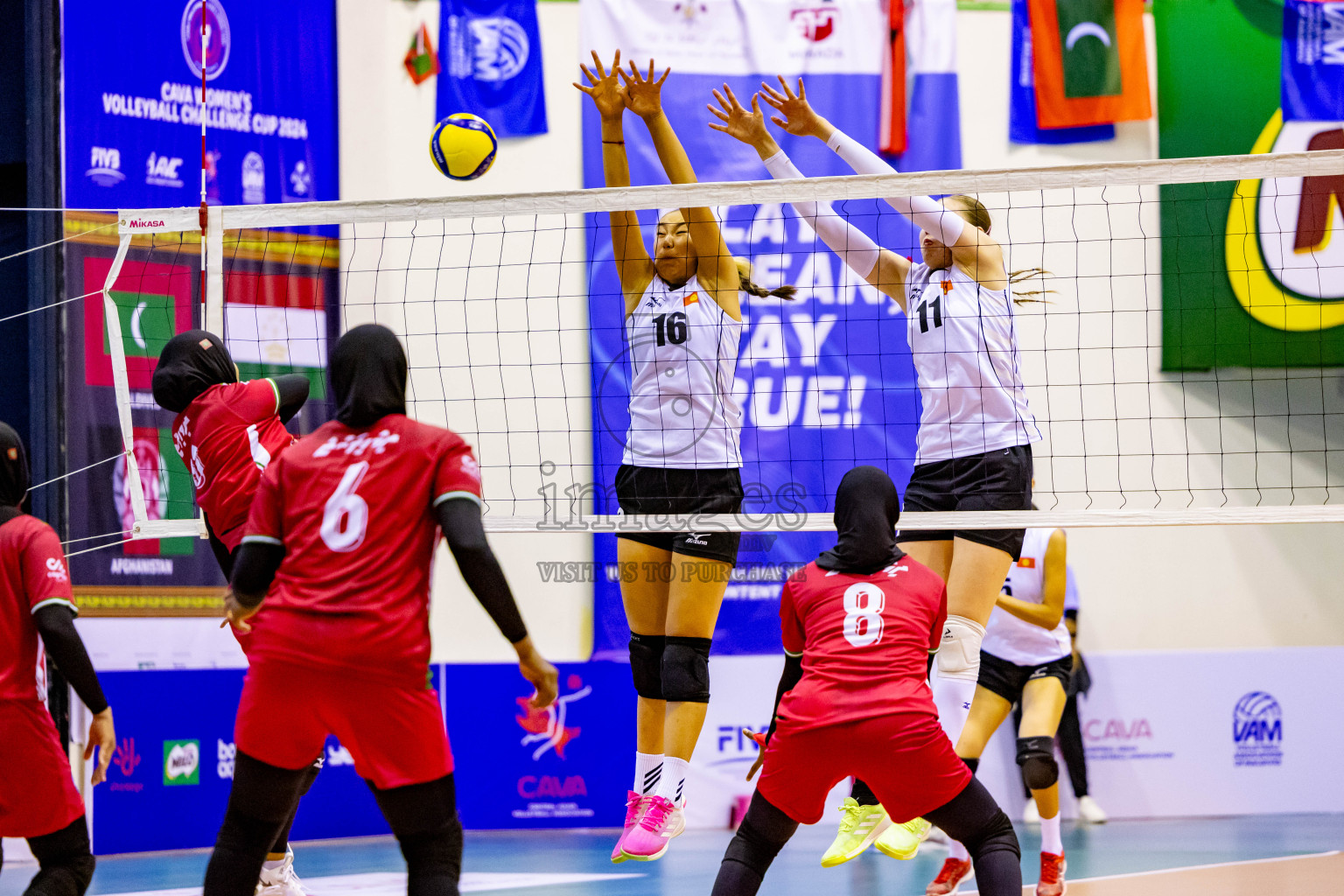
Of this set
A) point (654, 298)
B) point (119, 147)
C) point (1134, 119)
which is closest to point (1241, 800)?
point (1134, 119)

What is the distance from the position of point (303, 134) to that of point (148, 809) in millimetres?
4170

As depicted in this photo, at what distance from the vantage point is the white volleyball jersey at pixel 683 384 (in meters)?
4.93

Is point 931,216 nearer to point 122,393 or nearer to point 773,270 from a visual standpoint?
point 122,393

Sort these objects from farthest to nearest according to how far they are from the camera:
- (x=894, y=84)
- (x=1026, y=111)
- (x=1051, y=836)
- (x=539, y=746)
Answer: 1. (x=1026, y=111)
2. (x=894, y=84)
3. (x=539, y=746)
4. (x=1051, y=836)

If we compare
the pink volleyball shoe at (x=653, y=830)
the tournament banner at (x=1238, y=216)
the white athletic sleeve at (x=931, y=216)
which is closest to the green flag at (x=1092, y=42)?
the tournament banner at (x=1238, y=216)

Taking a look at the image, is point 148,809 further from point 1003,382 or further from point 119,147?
point 1003,382

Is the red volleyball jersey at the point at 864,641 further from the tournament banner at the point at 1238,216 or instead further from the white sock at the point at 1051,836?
the tournament banner at the point at 1238,216

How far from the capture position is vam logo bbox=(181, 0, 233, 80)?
7.75 meters

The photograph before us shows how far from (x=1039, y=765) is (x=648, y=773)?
5.70ft

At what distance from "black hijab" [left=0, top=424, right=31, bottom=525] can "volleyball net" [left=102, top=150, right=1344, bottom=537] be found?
13.5 feet

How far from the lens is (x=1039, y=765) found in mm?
5492

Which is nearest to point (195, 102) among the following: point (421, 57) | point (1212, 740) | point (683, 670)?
point (421, 57)

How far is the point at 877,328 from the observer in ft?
27.8

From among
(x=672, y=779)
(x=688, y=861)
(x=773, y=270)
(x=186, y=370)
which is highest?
(x=773, y=270)
